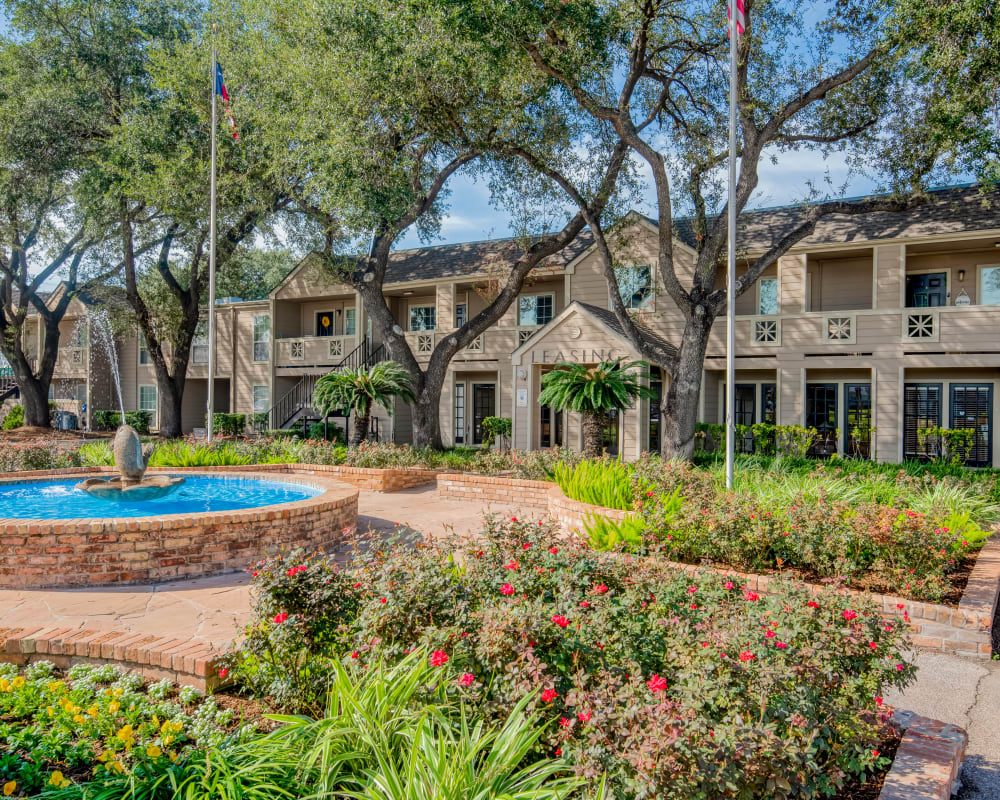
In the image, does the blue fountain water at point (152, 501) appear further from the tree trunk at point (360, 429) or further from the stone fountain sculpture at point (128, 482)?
the tree trunk at point (360, 429)

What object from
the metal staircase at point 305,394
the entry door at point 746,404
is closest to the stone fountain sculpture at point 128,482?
the metal staircase at point 305,394

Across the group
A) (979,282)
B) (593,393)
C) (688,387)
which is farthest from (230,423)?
(979,282)

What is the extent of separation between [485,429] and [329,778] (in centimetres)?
1958

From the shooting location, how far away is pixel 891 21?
11242 millimetres

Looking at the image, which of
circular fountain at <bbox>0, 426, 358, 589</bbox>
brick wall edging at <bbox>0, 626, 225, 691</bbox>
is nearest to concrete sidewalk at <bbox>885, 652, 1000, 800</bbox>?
brick wall edging at <bbox>0, 626, 225, 691</bbox>

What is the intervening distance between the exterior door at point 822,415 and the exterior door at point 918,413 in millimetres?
1763

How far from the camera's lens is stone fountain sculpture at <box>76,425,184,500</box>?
33.3 ft

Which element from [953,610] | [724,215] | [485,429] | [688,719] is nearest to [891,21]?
[724,215]

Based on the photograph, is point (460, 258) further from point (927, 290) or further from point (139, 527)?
point (139, 527)

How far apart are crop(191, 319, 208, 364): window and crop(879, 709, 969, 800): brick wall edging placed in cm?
2998

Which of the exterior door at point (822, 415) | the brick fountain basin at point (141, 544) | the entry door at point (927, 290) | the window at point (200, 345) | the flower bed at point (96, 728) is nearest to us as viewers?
the flower bed at point (96, 728)

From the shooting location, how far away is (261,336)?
28141 mm

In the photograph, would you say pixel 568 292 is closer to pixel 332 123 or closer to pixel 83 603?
pixel 332 123

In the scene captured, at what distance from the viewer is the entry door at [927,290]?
58.2 ft
